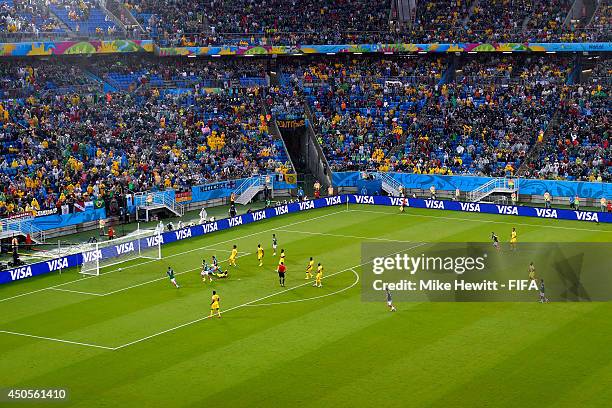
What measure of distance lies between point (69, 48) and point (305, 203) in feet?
77.7

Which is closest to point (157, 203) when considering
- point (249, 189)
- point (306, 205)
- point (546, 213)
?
point (249, 189)

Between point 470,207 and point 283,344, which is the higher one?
point 283,344

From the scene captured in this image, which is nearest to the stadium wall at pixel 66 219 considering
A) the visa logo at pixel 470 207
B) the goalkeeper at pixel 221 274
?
the goalkeeper at pixel 221 274

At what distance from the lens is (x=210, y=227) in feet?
193

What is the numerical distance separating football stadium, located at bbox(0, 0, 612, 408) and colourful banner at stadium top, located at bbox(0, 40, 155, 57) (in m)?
0.21

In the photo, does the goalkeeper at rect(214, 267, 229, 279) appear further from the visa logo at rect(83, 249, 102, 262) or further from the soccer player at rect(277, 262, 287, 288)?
the visa logo at rect(83, 249, 102, 262)

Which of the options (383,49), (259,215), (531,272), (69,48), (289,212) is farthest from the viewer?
(383,49)

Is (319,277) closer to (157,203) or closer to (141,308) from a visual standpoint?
(141,308)

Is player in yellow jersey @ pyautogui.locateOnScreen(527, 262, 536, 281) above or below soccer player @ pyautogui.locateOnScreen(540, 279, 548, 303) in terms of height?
above

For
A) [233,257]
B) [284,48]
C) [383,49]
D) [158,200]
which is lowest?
[233,257]

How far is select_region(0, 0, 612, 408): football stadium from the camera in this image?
3186cm

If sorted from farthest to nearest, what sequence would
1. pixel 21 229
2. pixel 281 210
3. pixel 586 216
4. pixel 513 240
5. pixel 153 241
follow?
pixel 281 210, pixel 586 216, pixel 21 229, pixel 153 241, pixel 513 240

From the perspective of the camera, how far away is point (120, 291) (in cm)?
4356

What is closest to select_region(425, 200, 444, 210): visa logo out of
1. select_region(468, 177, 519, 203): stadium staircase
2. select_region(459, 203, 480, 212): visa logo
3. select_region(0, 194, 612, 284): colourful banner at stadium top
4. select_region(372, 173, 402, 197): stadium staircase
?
select_region(0, 194, 612, 284): colourful banner at stadium top
